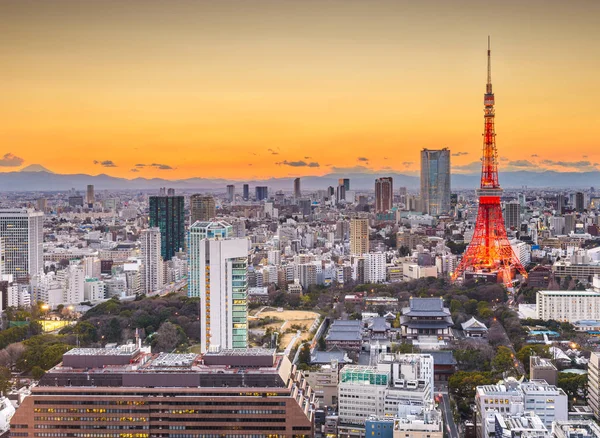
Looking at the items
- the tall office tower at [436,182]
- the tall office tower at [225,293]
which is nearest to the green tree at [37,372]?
the tall office tower at [225,293]

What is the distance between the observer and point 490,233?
26.2 meters

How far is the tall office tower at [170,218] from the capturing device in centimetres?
3688

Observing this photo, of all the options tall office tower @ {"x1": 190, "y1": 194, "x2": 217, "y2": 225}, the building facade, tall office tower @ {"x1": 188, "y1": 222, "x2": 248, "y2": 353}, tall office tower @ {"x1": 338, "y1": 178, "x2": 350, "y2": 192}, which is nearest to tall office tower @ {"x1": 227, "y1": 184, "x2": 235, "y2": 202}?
tall office tower @ {"x1": 338, "y1": 178, "x2": 350, "y2": 192}

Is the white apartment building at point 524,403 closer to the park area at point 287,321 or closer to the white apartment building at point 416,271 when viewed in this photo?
the park area at point 287,321

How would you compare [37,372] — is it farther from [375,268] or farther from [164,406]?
[375,268]

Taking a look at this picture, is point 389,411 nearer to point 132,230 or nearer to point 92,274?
point 92,274

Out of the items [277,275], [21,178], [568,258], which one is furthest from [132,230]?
[568,258]

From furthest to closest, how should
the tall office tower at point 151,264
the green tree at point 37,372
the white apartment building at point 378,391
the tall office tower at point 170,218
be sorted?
the tall office tower at point 170,218
the tall office tower at point 151,264
the green tree at point 37,372
the white apartment building at point 378,391

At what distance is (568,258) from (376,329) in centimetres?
1187

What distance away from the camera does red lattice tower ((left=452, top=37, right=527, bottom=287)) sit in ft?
80.9

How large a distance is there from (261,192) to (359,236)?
3151 cm

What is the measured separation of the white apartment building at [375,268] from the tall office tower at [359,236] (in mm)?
5017

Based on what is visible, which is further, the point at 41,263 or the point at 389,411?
the point at 41,263

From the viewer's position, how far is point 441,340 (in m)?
19.6
